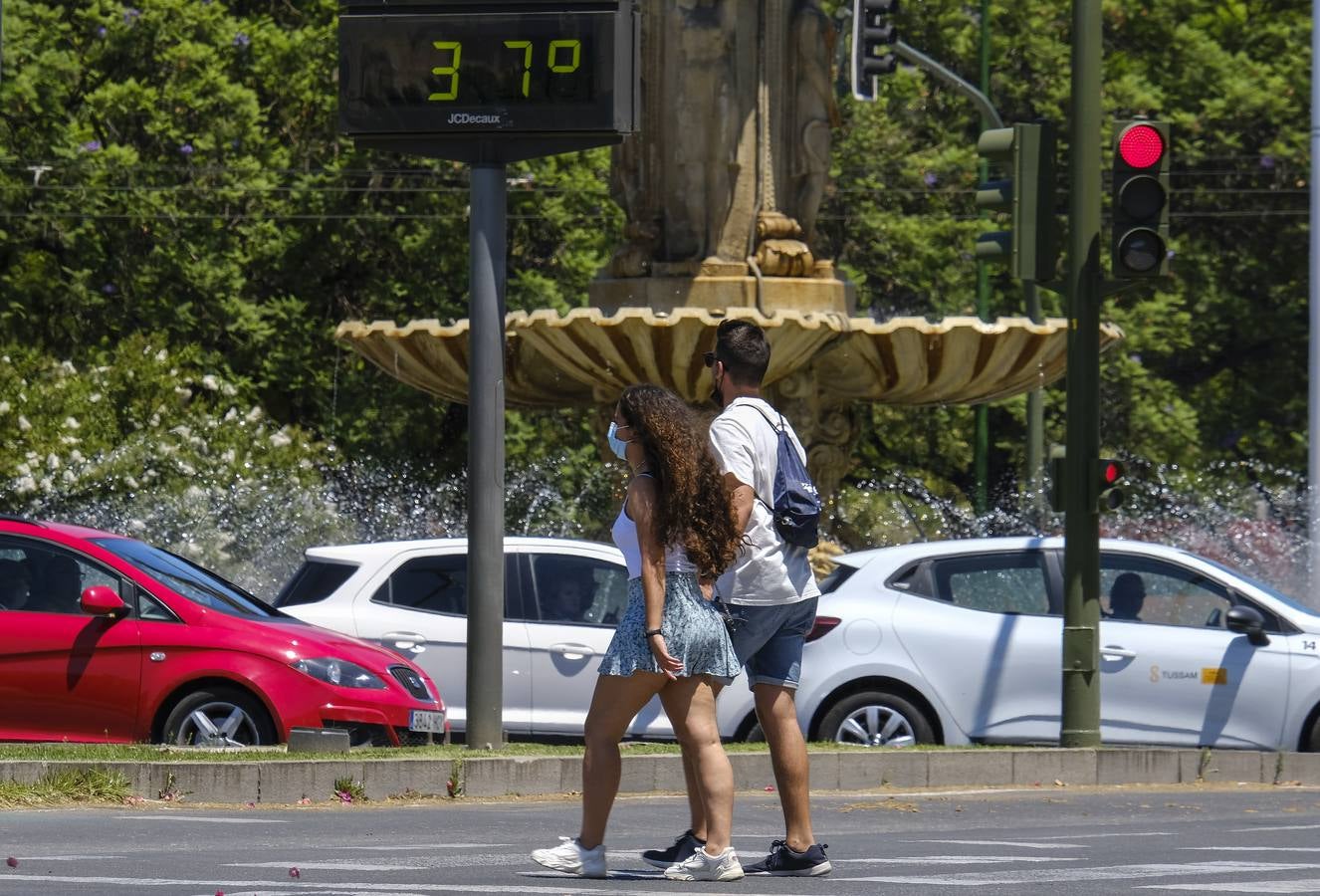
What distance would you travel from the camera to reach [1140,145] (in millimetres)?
14820

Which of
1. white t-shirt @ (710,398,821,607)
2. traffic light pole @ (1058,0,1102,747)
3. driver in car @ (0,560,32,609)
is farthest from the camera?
traffic light pole @ (1058,0,1102,747)

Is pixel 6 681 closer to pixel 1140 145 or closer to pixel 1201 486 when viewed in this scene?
pixel 1140 145

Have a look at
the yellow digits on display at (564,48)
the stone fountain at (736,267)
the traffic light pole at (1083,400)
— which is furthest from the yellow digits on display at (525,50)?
the stone fountain at (736,267)

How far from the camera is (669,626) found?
8.67 m

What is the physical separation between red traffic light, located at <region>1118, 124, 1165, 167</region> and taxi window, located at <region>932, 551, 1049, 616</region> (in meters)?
2.43

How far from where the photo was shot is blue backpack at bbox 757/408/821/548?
8961mm

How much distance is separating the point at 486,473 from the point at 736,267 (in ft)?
22.7

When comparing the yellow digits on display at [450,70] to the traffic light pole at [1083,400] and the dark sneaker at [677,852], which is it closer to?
the traffic light pole at [1083,400]

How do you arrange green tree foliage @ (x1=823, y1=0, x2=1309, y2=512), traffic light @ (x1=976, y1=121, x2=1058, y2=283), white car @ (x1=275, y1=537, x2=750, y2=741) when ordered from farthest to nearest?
A: green tree foliage @ (x1=823, y1=0, x2=1309, y2=512)
white car @ (x1=275, y1=537, x2=750, y2=741)
traffic light @ (x1=976, y1=121, x2=1058, y2=283)

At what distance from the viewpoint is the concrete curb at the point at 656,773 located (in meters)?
12.0

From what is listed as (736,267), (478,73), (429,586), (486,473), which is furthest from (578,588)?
(736,267)

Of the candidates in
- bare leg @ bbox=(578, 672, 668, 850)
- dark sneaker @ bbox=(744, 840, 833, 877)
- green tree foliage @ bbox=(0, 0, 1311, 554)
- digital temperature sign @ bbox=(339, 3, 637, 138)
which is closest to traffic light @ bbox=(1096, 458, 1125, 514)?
digital temperature sign @ bbox=(339, 3, 637, 138)

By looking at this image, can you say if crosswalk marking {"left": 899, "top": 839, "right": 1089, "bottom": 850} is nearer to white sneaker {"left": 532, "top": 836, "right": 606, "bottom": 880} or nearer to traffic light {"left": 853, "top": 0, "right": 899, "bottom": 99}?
white sneaker {"left": 532, "top": 836, "right": 606, "bottom": 880}

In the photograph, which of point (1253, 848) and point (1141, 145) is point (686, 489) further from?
point (1141, 145)
